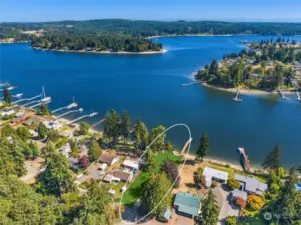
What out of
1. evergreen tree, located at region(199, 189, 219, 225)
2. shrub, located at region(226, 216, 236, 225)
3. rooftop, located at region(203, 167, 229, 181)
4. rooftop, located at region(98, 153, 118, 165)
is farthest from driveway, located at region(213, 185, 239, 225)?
rooftop, located at region(98, 153, 118, 165)

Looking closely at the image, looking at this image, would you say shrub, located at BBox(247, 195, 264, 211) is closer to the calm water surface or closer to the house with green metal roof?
the house with green metal roof

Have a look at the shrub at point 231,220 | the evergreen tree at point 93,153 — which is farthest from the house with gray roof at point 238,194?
the evergreen tree at point 93,153

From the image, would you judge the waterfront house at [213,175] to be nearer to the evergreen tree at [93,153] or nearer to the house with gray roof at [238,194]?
the house with gray roof at [238,194]

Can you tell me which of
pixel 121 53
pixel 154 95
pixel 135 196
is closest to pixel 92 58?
pixel 121 53

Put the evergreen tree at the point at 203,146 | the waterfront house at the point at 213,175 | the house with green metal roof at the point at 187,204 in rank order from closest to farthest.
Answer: the house with green metal roof at the point at 187,204 < the waterfront house at the point at 213,175 < the evergreen tree at the point at 203,146

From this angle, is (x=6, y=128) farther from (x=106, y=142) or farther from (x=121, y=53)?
(x=121, y=53)

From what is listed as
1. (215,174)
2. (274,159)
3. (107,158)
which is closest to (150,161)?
(107,158)
